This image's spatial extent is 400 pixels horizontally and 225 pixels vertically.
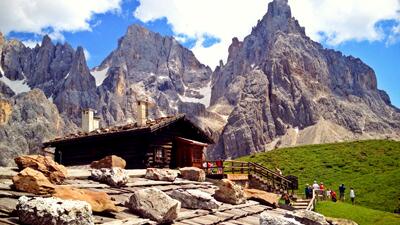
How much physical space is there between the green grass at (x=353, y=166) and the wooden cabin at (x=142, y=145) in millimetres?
19207

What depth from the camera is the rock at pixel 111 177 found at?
11560 mm

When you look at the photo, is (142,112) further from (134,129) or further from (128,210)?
(128,210)

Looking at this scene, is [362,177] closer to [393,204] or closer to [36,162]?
[393,204]

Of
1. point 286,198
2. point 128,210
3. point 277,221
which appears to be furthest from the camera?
point 286,198

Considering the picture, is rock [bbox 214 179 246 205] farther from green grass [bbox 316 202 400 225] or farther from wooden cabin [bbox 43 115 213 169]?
green grass [bbox 316 202 400 225]

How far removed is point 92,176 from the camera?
11.9 metres

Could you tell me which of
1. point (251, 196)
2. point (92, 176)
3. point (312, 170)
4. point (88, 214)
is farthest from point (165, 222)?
point (312, 170)

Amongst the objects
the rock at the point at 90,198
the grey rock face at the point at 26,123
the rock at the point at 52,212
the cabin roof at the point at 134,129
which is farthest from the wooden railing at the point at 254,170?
the grey rock face at the point at 26,123

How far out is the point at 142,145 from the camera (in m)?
24.9

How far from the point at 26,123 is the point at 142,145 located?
139651mm

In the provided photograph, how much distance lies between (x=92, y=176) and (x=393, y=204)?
31542mm

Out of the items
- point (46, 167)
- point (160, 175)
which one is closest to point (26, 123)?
point (160, 175)

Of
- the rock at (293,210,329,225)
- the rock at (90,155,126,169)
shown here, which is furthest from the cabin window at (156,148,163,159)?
the rock at (293,210,329,225)

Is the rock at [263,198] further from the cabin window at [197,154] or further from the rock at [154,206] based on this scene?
the cabin window at [197,154]
